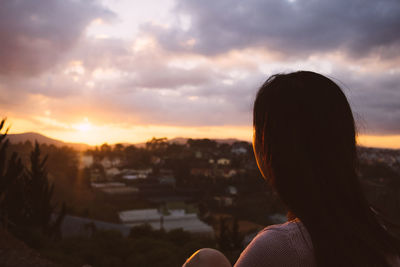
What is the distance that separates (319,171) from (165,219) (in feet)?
123

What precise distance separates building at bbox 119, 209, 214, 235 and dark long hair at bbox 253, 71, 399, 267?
33.0m

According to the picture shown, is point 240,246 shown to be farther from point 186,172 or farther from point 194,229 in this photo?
point 186,172

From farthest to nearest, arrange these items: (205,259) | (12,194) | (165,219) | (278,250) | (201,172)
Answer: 1. (201,172)
2. (165,219)
3. (12,194)
4. (205,259)
5. (278,250)

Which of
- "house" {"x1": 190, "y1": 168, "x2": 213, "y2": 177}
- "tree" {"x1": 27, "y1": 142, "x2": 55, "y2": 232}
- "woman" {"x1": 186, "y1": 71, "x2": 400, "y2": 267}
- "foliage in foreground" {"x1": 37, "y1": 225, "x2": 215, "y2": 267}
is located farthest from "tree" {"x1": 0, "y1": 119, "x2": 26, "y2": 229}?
"house" {"x1": 190, "y1": 168, "x2": 213, "y2": 177}

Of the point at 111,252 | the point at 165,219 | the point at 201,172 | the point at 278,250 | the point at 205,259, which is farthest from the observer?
the point at 201,172

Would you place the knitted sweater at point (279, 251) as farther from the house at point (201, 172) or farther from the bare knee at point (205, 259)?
the house at point (201, 172)

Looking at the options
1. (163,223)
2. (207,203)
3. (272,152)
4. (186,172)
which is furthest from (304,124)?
(186,172)

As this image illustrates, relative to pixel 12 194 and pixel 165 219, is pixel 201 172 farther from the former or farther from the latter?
pixel 12 194

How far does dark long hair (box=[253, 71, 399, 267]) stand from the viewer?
1.21 metres

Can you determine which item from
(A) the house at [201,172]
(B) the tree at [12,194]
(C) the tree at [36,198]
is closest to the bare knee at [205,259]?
(B) the tree at [12,194]

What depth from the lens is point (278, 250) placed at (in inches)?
42.7

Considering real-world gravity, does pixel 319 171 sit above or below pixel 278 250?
above

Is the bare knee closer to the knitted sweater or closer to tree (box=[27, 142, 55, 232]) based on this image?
the knitted sweater

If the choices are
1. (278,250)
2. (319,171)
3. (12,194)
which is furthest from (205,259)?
(12,194)
